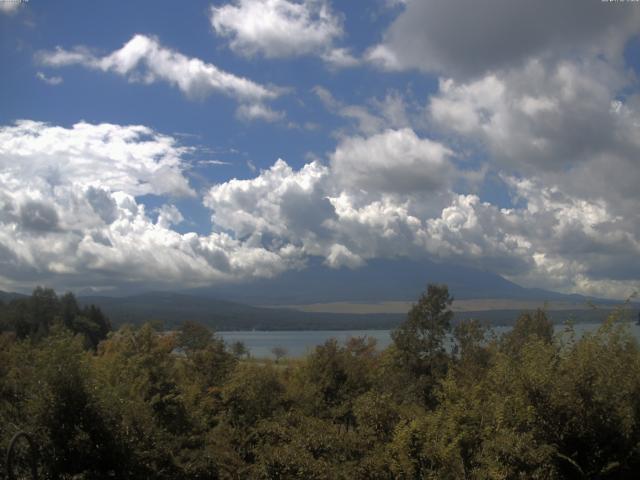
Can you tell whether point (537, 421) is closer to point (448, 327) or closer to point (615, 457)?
point (615, 457)

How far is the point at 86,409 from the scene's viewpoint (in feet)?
51.1

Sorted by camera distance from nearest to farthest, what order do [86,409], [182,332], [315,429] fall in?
1. [86,409]
2. [315,429]
3. [182,332]

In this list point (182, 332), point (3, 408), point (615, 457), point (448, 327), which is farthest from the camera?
point (182, 332)

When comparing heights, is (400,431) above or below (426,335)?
below

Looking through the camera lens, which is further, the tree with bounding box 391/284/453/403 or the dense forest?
Result: the tree with bounding box 391/284/453/403

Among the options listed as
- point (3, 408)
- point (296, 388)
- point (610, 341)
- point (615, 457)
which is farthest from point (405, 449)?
point (296, 388)

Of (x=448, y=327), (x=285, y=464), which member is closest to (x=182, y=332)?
(x=448, y=327)

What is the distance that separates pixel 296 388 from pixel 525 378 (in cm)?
1767

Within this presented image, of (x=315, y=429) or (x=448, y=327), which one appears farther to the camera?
(x=448, y=327)

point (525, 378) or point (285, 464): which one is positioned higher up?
point (525, 378)

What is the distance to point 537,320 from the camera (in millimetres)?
41094

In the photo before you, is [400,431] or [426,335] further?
[426,335]

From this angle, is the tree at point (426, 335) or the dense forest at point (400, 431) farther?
the tree at point (426, 335)

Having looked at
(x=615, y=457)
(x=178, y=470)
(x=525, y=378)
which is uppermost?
(x=525, y=378)
